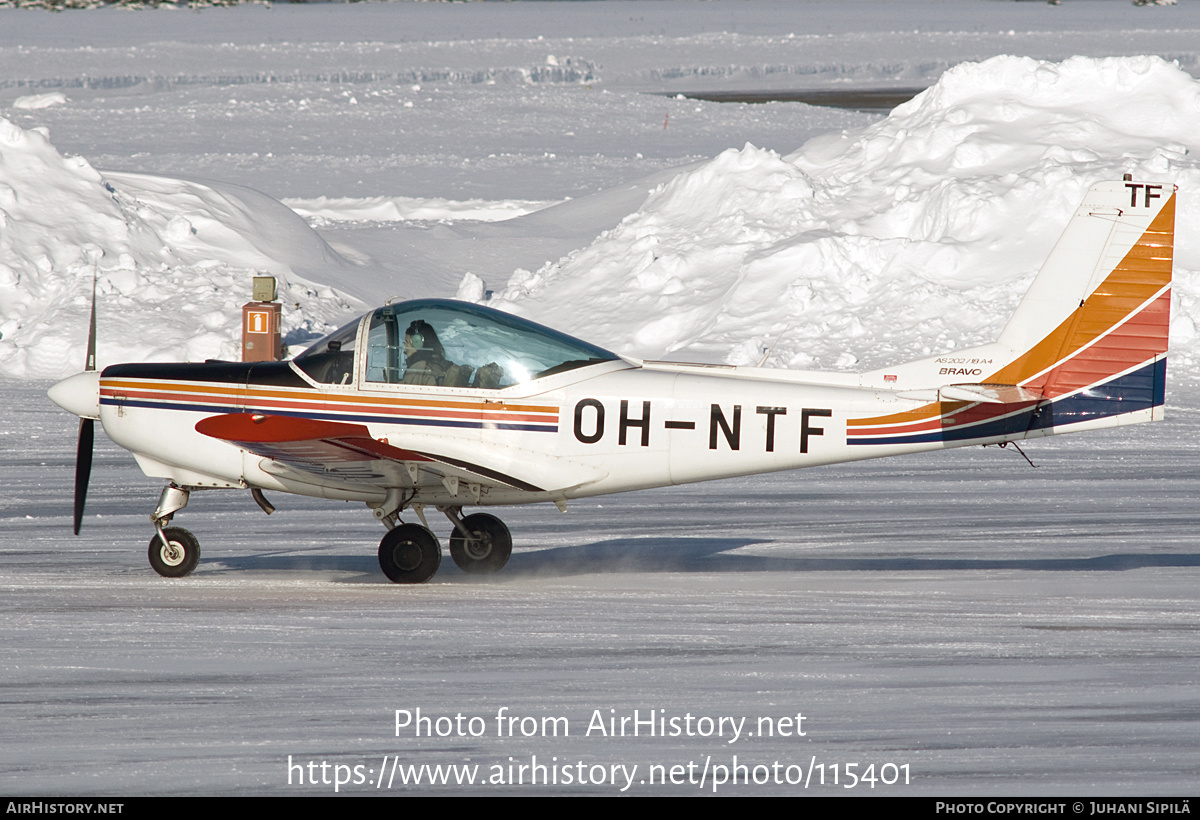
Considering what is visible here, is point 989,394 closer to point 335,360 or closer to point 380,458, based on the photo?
point 380,458

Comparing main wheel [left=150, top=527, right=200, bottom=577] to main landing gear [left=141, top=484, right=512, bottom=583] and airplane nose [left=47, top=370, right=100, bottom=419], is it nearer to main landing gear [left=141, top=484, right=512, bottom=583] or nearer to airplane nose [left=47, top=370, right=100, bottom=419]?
main landing gear [left=141, top=484, right=512, bottom=583]

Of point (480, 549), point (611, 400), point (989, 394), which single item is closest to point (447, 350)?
point (611, 400)

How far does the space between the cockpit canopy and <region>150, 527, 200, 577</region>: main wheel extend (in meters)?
1.58

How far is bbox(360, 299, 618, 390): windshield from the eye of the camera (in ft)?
28.5

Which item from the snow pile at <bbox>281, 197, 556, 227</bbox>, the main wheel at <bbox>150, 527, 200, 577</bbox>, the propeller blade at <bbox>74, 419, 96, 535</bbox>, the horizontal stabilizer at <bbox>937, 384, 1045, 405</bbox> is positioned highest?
the snow pile at <bbox>281, 197, 556, 227</bbox>

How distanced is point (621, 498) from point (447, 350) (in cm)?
398

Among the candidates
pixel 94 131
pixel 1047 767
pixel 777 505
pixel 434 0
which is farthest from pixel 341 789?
pixel 434 0

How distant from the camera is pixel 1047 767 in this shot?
5.70 metres

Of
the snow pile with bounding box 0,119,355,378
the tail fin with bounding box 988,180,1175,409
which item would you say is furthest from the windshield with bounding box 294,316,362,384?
the snow pile with bounding box 0,119,355,378

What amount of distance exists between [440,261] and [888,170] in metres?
7.63

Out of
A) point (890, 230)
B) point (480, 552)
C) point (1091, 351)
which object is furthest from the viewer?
point (890, 230)

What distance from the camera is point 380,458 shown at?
27.7ft

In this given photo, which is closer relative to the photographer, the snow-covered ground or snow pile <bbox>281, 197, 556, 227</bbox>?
the snow-covered ground

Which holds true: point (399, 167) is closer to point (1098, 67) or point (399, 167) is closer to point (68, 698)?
point (1098, 67)
